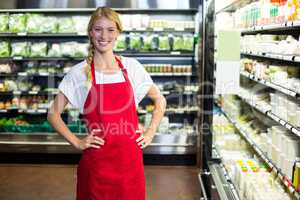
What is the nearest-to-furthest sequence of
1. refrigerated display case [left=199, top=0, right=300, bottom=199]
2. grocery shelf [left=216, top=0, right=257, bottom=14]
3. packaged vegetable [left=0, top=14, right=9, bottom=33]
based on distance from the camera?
refrigerated display case [left=199, top=0, right=300, bottom=199]
grocery shelf [left=216, top=0, right=257, bottom=14]
packaged vegetable [left=0, top=14, right=9, bottom=33]

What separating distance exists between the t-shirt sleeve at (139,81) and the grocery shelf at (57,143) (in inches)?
128

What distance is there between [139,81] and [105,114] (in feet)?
1.09

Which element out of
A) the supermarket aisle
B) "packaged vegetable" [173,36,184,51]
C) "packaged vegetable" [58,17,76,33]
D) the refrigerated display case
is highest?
"packaged vegetable" [58,17,76,33]

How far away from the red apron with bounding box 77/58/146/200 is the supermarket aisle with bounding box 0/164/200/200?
2.18 m

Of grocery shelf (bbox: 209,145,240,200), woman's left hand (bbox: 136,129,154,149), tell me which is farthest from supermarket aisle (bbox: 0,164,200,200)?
woman's left hand (bbox: 136,129,154,149)

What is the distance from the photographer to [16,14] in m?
5.86

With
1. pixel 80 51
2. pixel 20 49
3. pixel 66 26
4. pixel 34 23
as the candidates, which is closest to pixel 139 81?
pixel 80 51

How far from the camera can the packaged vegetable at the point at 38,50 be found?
5.82 metres

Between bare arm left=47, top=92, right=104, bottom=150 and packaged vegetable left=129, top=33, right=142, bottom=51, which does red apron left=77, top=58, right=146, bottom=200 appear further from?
packaged vegetable left=129, top=33, right=142, bottom=51

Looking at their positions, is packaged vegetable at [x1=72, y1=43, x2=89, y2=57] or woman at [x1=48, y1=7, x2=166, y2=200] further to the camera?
packaged vegetable at [x1=72, y1=43, x2=89, y2=57]

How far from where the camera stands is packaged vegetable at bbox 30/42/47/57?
5.82 meters

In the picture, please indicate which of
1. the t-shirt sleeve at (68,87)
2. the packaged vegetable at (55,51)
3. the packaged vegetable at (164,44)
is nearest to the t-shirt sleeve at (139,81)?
the t-shirt sleeve at (68,87)

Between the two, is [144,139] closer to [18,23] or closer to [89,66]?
[89,66]

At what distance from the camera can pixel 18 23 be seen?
5.78m
